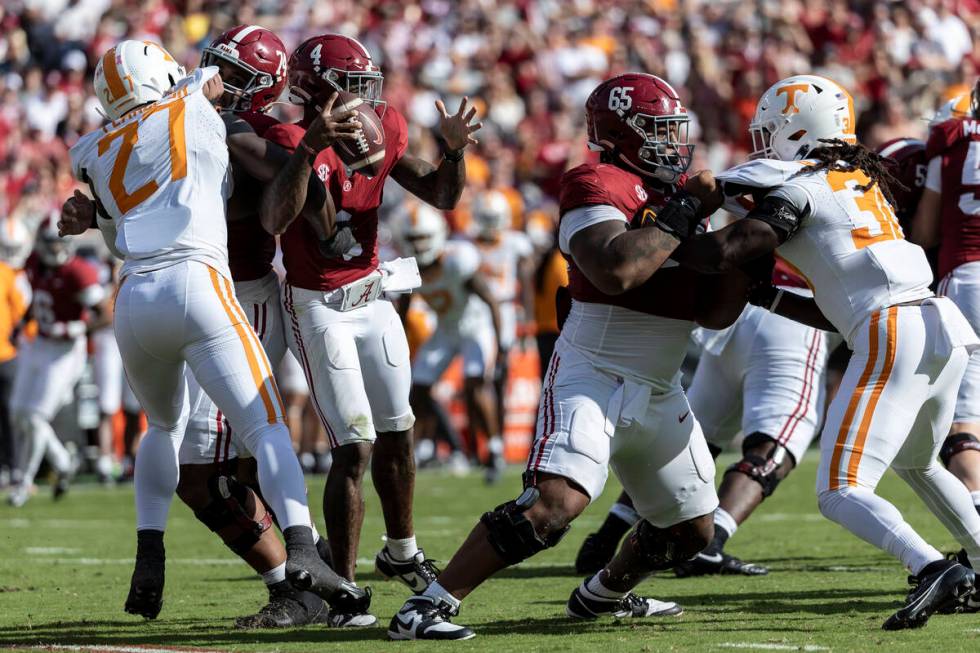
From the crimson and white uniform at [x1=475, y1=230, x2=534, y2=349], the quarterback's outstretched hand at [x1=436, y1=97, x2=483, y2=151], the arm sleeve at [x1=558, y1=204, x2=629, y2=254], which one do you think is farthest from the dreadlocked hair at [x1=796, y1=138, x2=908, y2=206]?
the crimson and white uniform at [x1=475, y1=230, x2=534, y2=349]

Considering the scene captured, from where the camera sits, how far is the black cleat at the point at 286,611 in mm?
5316

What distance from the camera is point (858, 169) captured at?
509cm

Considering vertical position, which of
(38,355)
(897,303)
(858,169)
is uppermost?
(858,169)

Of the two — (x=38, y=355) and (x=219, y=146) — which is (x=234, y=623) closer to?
(x=219, y=146)

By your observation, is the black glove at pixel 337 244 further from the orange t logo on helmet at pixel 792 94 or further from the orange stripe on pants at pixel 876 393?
the orange stripe on pants at pixel 876 393

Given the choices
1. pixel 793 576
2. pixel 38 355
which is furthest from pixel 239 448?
pixel 38 355

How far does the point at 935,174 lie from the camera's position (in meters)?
6.61

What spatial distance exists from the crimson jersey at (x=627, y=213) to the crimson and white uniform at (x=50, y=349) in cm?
729

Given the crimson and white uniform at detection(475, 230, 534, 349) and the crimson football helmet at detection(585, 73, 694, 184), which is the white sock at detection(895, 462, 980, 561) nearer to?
the crimson football helmet at detection(585, 73, 694, 184)

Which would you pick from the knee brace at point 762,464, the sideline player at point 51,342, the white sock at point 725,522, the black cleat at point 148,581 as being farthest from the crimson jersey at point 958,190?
the sideline player at point 51,342

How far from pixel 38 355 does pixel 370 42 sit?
8293mm

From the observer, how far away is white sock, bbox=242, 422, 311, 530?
4.80m

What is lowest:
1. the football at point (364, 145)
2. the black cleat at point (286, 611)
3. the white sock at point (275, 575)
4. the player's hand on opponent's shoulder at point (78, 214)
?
the black cleat at point (286, 611)

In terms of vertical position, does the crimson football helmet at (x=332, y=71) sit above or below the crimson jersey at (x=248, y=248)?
above
